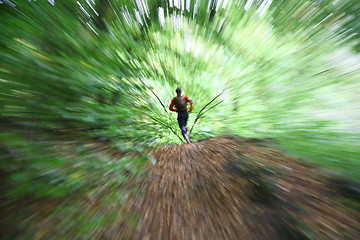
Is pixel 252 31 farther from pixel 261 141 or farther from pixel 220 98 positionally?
pixel 261 141

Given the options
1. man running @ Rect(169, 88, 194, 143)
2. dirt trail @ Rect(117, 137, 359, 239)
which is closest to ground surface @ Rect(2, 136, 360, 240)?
dirt trail @ Rect(117, 137, 359, 239)

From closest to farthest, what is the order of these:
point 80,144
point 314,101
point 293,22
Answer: point 80,144, point 314,101, point 293,22

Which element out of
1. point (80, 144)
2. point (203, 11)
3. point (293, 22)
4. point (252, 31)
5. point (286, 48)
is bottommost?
point (80, 144)

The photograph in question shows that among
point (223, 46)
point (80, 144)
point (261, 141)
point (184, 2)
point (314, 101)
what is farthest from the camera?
point (223, 46)

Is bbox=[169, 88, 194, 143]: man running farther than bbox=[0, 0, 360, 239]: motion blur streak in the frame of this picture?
Yes

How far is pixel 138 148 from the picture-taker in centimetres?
180

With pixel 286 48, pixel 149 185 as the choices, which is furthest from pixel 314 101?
pixel 149 185

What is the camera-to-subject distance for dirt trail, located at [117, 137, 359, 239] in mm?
896

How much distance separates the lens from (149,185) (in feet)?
4.90

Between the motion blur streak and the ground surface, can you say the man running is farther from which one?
the ground surface

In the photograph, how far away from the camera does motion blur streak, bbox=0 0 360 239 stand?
2.85ft

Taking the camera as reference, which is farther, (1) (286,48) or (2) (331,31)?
(1) (286,48)

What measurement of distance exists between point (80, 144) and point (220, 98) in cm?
414

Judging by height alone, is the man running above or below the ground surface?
above
